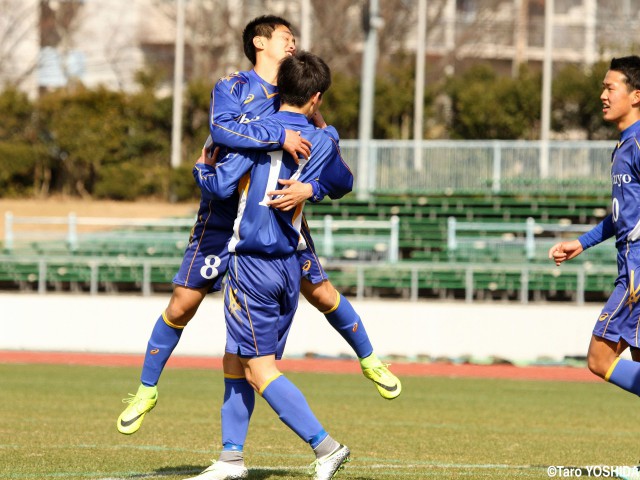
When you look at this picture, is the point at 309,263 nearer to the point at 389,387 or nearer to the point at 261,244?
the point at 261,244

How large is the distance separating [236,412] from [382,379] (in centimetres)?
86

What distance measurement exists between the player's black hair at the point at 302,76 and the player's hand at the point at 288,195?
0.42 m

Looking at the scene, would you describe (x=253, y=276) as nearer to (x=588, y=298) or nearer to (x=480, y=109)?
(x=588, y=298)

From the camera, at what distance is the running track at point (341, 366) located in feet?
53.0

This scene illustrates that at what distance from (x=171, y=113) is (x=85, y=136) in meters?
2.81

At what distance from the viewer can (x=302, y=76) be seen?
229 inches

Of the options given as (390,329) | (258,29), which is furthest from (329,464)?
(390,329)

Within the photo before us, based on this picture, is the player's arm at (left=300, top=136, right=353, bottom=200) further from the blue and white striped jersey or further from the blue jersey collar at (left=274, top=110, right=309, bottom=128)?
the blue jersey collar at (left=274, top=110, right=309, bottom=128)

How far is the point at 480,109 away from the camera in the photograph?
3688cm

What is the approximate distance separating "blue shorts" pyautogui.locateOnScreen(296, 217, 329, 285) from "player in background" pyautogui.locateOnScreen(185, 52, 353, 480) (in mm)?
214

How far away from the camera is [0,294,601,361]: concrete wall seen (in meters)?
18.5

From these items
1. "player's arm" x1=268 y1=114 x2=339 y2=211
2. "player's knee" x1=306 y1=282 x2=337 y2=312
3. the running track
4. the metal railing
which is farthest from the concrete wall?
"player's arm" x1=268 y1=114 x2=339 y2=211

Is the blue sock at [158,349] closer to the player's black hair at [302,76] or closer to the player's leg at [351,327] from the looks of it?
the player's leg at [351,327]

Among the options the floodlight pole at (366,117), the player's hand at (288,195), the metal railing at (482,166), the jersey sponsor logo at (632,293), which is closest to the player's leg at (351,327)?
the player's hand at (288,195)
